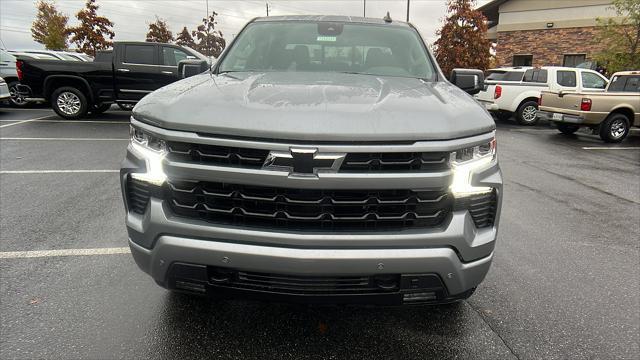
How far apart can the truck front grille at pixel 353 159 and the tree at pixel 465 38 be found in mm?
22149

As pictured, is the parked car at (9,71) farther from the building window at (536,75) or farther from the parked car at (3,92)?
the building window at (536,75)

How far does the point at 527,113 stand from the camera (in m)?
14.1

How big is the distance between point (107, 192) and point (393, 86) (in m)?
4.15

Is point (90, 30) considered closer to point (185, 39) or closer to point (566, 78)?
point (185, 39)

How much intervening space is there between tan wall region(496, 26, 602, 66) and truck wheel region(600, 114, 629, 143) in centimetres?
1558

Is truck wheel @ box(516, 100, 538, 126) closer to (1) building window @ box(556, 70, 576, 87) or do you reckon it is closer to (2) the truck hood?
(1) building window @ box(556, 70, 576, 87)

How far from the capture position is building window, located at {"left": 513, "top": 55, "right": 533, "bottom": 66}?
27.6 meters

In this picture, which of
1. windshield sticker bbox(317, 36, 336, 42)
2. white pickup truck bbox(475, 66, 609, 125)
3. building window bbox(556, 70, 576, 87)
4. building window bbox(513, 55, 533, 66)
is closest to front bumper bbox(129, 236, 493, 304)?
windshield sticker bbox(317, 36, 336, 42)

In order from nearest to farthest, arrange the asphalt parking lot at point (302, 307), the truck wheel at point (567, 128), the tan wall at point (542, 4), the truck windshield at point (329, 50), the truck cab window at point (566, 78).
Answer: the asphalt parking lot at point (302, 307) → the truck windshield at point (329, 50) → the truck wheel at point (567, 128) → the truck cab window at point (566, 78) → the tan wall at point (542, 4)

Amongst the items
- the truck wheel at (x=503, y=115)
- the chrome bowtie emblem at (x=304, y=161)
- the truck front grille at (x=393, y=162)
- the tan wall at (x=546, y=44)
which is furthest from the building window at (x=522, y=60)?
the chrome bowtie emblem at (x=304, y=161)

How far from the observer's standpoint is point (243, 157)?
200cm

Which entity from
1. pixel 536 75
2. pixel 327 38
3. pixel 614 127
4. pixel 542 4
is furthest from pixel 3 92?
pixel 542 4

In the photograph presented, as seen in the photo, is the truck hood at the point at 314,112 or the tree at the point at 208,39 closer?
the truck hood at the point at 314,112

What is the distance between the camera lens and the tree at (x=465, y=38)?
73.6 feet
